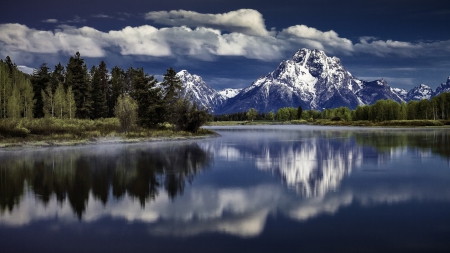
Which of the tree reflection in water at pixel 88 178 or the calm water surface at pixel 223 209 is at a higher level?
the tree reflection in water at pixel 88 178

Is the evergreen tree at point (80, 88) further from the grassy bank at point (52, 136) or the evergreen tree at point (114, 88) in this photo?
the grassy bank at point (52, 136)

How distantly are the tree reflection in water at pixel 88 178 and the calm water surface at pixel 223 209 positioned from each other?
8cm

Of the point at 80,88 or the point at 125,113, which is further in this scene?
the point at 80,88

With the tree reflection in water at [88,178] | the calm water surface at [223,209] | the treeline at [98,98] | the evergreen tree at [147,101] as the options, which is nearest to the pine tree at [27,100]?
the treeline at [98,98]

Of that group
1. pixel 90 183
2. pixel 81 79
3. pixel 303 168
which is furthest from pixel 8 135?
pixel 81 79

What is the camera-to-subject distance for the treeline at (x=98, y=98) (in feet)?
233

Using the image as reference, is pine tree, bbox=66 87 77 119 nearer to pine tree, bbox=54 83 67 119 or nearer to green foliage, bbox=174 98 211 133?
pine tree, bbox=54 83 67 119

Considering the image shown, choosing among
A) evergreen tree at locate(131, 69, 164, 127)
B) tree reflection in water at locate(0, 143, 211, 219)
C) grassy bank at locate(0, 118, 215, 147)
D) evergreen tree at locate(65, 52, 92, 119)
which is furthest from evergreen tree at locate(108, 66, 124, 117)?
tree reflection in water at locate(0, 143, 211, 219)

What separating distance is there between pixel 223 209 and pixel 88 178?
10163 mm

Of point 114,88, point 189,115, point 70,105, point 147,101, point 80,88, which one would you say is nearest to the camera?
point 189,115

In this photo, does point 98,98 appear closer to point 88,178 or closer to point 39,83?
point 39,83

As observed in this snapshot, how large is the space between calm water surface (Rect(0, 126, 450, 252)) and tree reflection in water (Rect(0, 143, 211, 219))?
77 millimetres

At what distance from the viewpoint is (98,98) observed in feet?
329

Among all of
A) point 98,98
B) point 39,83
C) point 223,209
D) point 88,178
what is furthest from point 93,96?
point 223,209
